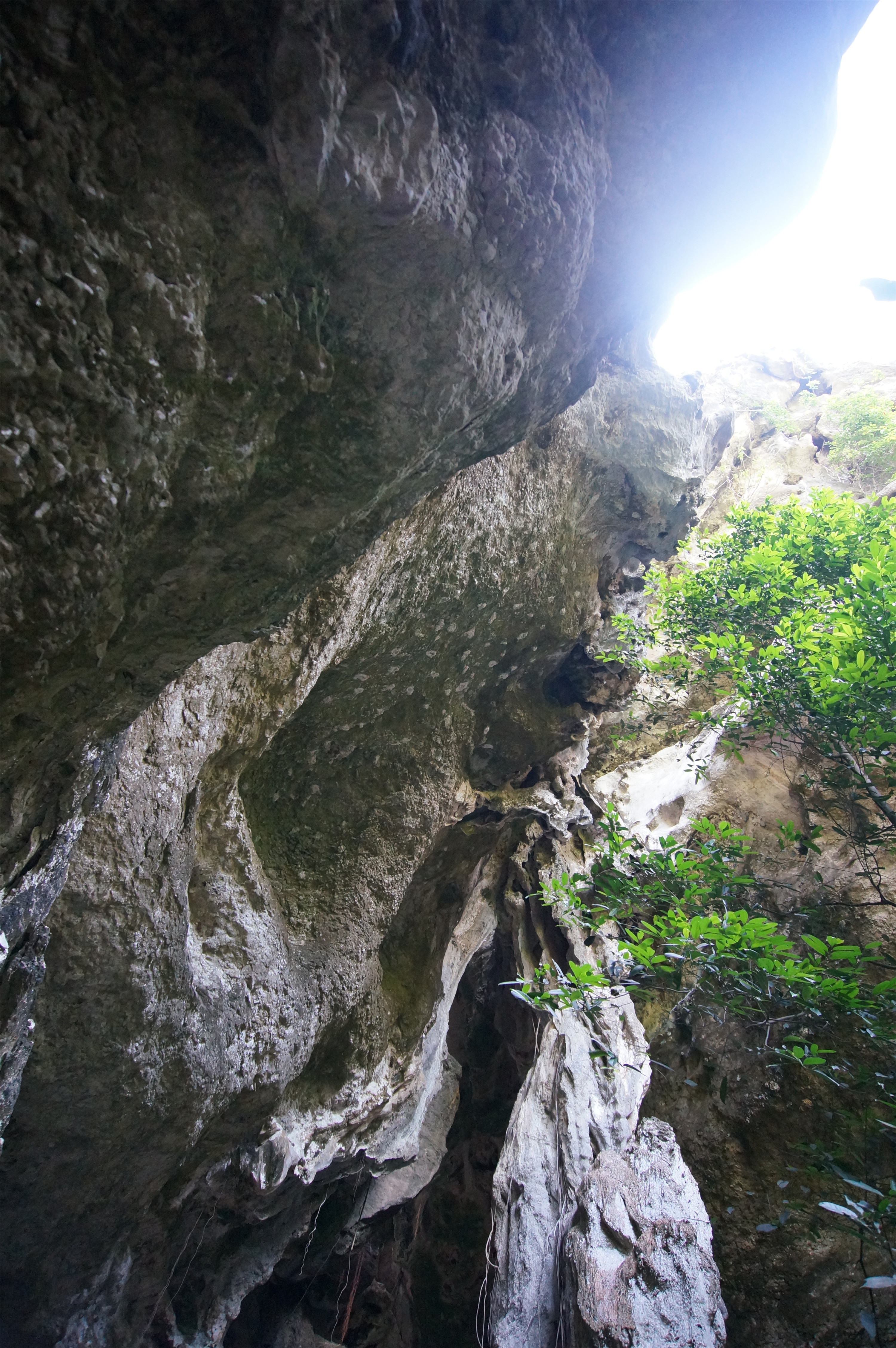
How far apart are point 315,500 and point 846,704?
331 centimetres

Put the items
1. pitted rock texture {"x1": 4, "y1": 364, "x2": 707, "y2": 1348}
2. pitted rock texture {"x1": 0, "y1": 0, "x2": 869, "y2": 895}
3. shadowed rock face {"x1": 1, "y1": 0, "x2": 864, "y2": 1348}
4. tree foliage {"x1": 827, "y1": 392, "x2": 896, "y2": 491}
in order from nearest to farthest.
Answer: pitted rock texture {"x1": 0, "y1": 0, "x2": 869, "y2": 895}, shadowed rock face {"x1": 1, "y1": 0, "x2": 864, "y2": 1348}, pitted rock texture {"x1": 4, "y1": 364, "x2": 707, "y2": 1348}, tree foliage {"x1": 827, "y1": 392, "x2": 896, "y2": 491}

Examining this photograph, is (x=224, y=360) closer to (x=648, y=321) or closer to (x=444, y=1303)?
(x=648, y=321)

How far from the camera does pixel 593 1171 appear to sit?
4.61 m

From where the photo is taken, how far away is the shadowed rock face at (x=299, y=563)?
141 centimetres

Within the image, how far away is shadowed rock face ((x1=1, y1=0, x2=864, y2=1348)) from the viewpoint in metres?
1.41

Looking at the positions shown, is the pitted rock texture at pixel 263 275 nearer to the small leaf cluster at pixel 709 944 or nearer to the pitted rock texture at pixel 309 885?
the pitted rock texture at pixel 309 885

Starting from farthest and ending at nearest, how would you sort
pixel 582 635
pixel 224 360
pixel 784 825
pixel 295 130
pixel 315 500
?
pixel 582 635 < pixel 784 825 < pixel 315 500 < pixel 224 360 < pixel 295 130

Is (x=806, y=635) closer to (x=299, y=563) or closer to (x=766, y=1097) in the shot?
(x=299, y=563)

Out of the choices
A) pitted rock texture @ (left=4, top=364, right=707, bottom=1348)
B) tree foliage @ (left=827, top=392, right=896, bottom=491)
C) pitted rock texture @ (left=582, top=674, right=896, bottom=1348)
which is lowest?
pitted rock texture @ (left=582, top=674, right=896, bottom=1348)

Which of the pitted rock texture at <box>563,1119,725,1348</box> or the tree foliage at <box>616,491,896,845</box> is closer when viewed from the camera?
the tree foliage at <box>616,491,896,845</box>

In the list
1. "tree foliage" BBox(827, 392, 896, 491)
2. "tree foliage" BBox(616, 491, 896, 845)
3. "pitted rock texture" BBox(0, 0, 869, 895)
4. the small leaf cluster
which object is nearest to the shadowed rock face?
"pitted rock texture" BBox(0, 0, 869, 895)

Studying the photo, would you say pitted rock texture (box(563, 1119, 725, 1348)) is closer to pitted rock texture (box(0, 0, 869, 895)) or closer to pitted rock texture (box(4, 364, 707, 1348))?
pitted rock texture (box(4, 364, 707, 1348))

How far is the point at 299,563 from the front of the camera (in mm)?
2287

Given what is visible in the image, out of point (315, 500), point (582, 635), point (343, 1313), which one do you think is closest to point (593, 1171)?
point (343, 1313)
